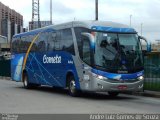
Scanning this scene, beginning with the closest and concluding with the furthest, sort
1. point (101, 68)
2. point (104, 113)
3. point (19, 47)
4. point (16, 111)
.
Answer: point (104, 113) → point (16, 111) → point (101, 68) → point (19, 47)

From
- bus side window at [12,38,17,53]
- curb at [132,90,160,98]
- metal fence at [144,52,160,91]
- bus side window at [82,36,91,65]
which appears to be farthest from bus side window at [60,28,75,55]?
bus side window at [12,38,17,53]

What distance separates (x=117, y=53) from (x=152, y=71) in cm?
360

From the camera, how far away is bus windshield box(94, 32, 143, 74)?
18953 mm

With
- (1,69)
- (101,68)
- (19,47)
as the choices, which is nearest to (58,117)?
(101,68)

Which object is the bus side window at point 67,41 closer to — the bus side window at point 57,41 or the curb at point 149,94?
the bus side window at point 57,41

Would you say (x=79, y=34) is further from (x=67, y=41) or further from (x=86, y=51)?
(x=67, y=41)

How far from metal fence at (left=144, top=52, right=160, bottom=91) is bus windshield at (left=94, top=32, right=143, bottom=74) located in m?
2.29

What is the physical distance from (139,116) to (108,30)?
7.12 metres

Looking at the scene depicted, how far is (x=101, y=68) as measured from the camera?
1884cm

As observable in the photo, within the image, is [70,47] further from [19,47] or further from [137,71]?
[19,47]

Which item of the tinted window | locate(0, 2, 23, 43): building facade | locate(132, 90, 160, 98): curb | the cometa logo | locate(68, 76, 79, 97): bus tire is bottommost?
locate(132, 90, 160, 98): curb

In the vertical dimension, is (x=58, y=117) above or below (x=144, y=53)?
below

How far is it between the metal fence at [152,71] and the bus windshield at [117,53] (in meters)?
2.29

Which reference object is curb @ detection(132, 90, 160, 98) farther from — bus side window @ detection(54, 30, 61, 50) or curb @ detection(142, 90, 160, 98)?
bus side window @ detection(54, 30, 61, 50)
